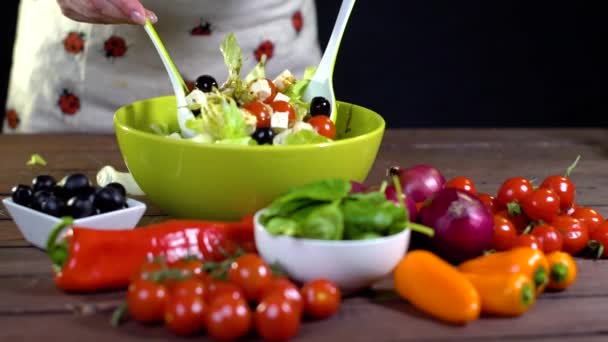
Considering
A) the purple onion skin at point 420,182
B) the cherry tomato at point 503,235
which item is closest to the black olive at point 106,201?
the purple onion skin at point 420,182

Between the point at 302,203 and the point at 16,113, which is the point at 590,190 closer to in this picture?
the point at 302,203

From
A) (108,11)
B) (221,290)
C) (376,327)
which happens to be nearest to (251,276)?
(221,290)

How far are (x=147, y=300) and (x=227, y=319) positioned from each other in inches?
3.9

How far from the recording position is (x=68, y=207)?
1216 mm

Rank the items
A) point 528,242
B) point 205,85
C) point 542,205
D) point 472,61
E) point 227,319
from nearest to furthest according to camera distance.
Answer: point 227,319, point 528,242, point 542,205, point 205,85, point 472,61

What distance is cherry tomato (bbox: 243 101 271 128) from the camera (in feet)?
4.45

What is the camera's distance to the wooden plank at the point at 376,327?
0.99 metres

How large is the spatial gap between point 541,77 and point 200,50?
1523mm

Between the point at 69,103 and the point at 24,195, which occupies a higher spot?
the point at 24,195

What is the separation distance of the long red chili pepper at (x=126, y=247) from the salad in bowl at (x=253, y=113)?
15cm

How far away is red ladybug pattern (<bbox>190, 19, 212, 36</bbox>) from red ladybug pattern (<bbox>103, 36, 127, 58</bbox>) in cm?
18

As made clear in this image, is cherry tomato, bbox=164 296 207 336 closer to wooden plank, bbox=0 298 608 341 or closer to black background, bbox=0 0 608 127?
wooden plank, bbox=0 298 608 341

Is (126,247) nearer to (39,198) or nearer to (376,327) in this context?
(39,198)

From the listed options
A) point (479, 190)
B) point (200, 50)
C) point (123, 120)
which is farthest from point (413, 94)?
point (123, 120)
